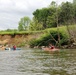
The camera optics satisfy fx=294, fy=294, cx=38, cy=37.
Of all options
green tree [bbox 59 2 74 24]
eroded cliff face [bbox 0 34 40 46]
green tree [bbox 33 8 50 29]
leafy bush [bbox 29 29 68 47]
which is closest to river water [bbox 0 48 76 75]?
leafy bush [bbox 29 29 68 47]

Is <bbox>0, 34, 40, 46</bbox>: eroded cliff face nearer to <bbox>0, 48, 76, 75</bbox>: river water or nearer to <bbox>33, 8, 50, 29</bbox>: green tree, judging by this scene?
<bbox>33, 8, 50, 29</bbox>: green tree

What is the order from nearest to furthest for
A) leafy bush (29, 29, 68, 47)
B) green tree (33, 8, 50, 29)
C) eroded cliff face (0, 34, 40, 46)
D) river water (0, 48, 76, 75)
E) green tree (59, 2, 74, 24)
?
river water (0, 48, 76, 75), leafy bush (29, 29, 68, 47), eroded cliff face (0, 34, 40, 46), green tree (59, 2, 74, 24), green tree (33, 8, 50, 29)

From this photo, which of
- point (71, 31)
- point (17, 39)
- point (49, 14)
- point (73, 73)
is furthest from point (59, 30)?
point (73, 73)

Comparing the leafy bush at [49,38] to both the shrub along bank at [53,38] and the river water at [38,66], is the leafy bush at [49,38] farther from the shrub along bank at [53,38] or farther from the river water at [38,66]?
the river water at [38,66]

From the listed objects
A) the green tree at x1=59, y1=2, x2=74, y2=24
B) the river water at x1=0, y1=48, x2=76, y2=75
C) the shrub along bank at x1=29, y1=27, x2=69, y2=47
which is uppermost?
the green tree at x1=59, y1=2, x2=74, y2=24

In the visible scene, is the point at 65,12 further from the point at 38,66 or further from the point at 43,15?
the point at 38,66

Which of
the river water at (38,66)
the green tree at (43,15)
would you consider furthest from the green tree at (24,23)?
the river water at (38,66)

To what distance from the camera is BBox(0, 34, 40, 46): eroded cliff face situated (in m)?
99.8

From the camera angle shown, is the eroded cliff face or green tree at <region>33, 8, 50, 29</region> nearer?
the eroded cliff face

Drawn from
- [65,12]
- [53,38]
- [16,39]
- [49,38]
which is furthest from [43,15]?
[53,38]

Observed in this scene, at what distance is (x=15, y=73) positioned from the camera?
79.0ft

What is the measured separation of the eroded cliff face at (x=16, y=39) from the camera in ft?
327

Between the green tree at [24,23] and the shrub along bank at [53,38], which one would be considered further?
the green tree at [24,23]

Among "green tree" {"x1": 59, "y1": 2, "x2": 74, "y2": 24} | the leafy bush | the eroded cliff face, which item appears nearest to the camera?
the leafy bush
